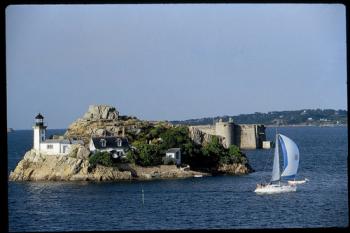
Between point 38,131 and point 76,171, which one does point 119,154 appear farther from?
point 38,131

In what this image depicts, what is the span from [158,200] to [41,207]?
2.27m

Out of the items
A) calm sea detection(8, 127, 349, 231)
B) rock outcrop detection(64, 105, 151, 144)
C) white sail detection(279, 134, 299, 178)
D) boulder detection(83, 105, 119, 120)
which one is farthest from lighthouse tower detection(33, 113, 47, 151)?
white sail detection(279, 134, 299, 178)

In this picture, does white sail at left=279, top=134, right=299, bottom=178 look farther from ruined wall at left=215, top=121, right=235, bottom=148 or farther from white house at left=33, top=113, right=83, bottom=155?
ruined wall at left=215, top=121, right=235, bottom=148

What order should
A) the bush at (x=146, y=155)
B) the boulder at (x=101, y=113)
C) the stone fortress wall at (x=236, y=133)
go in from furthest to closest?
1. the stone fortress wall at (x=236, y=133)
2. the boulder at (x=101, y=113)
3. the bush at (x=146, y=155)

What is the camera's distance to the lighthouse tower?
731 inches

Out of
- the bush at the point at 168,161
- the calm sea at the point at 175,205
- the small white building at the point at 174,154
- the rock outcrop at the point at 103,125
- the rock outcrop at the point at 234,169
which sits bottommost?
the calm sea at the point at 175,205

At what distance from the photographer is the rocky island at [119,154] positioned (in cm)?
1762

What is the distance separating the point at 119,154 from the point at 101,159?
3.08 feet

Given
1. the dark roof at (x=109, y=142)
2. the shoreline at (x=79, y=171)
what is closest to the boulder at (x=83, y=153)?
the shoreline at (x=79, y=171)

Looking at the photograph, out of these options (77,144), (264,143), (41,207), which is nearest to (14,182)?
(77,144)

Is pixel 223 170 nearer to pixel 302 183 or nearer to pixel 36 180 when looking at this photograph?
pixel 302 183

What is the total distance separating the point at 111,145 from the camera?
18719 mm

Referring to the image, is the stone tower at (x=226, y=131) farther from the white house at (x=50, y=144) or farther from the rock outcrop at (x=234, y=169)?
the white house at (x=50, y=144)

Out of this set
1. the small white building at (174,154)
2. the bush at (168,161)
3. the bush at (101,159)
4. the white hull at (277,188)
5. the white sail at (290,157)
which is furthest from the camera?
the small white building at (174,154)
